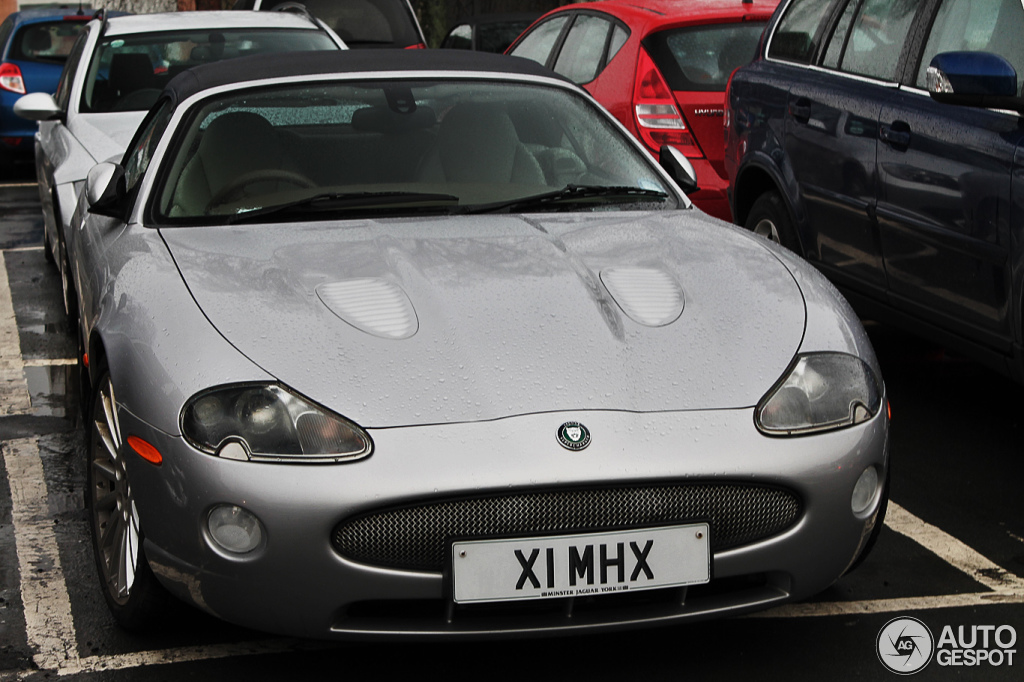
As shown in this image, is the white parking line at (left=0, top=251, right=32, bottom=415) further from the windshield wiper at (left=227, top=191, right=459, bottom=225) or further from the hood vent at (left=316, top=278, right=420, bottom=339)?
the hood vent at (left=316, top=278, right=420, bottom=339)

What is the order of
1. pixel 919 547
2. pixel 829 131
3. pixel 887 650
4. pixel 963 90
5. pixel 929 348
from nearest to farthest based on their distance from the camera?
pixel 887 650, pixel 919 547, pixel 963 90, pixel 829 131, pixel 929 348

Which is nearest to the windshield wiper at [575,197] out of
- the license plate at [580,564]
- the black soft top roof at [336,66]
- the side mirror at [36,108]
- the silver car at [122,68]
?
the black soft top roof at [336,66]

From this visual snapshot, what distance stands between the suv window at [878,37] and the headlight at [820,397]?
2.36 meters

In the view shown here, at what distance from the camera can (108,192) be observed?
4340 millimetres

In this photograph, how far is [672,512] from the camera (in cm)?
296

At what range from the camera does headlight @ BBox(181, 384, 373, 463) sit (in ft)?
9.62

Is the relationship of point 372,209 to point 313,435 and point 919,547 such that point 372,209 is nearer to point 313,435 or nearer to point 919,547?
point 313,435

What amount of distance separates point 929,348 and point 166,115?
11.9 feet

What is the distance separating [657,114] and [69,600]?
4.92 m

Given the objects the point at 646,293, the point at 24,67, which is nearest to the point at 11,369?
the point at 646,293

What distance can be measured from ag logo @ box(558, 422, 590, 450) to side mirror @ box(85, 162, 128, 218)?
6.05 ft

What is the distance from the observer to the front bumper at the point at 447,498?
9.41 ft

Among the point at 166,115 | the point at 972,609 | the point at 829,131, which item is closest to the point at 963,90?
the point at 829,131

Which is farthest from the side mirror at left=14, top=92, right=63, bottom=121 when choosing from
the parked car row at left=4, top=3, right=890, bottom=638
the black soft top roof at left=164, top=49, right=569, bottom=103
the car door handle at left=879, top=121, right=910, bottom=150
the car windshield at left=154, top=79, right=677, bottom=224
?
the car door handle at left=879, top=121, right=910, bottom=150
